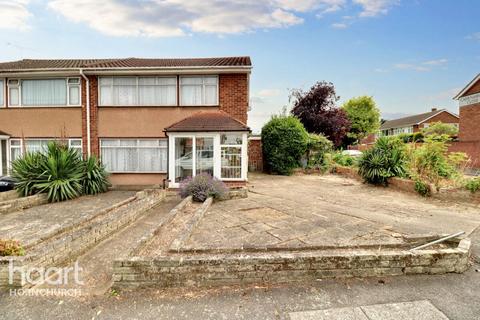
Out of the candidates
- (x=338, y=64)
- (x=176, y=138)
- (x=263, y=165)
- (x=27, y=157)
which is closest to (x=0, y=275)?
(x=176, y=138)

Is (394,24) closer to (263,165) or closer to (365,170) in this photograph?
(365,170)

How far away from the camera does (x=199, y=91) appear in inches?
463

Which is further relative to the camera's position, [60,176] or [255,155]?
[255,155]

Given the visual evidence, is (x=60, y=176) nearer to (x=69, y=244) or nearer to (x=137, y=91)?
(x=137, y=91)

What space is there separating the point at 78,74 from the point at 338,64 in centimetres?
1555

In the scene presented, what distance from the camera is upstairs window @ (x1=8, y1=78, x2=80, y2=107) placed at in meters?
12.0

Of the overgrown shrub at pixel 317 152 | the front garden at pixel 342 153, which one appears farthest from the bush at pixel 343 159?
the overgrown shrub at pixel 317 152

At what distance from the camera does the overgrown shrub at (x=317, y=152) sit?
16.4m

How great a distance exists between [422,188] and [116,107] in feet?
44.0

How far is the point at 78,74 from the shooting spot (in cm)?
1173

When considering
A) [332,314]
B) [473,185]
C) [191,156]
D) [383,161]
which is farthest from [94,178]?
[473,185]

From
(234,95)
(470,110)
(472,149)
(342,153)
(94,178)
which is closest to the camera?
(94,178)

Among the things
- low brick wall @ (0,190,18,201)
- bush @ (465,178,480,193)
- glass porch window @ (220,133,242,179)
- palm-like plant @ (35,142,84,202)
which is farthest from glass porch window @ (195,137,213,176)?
bush @ (465,178,480,193)

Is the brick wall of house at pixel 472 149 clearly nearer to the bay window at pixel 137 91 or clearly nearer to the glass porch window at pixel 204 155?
the glass porch window at pixel 204 155
